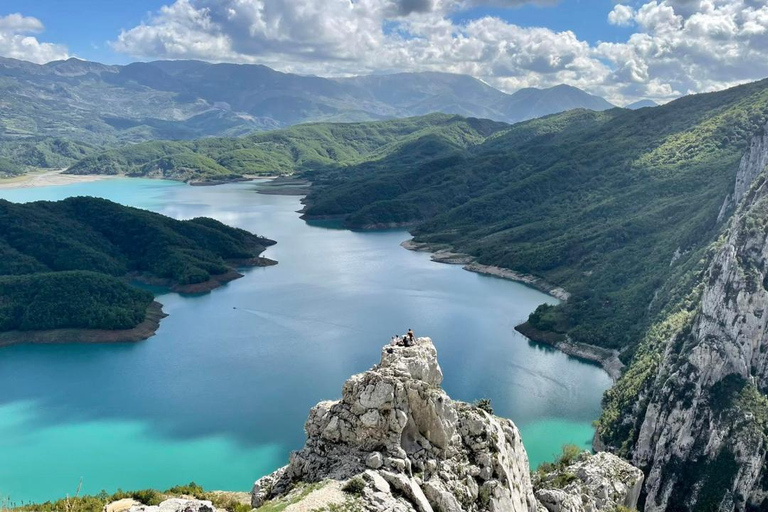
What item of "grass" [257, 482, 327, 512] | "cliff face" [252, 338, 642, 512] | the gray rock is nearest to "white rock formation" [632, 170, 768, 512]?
"cliff face" [252, 338, 642, 512]

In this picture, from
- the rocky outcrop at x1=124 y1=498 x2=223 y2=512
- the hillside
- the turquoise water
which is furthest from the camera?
the hillside

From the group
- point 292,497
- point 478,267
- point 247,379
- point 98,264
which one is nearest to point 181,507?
point 292,497

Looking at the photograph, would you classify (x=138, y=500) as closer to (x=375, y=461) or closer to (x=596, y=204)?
(x=375, y=461)

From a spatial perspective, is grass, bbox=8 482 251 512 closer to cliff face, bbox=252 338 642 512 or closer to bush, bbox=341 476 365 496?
cliff face, bbox=252 338 642 512

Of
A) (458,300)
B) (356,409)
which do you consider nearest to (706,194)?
(458,300)

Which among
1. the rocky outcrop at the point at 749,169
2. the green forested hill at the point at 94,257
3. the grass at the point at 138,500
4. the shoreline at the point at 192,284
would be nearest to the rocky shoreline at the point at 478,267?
the rocky outcrop at the point at 749,169

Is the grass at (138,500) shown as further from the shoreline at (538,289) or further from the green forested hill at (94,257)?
the green forested hill at (94,257)
